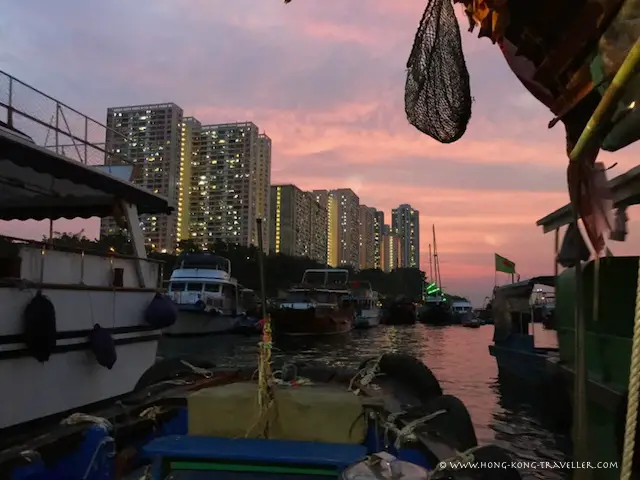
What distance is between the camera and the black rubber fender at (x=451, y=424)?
528cm

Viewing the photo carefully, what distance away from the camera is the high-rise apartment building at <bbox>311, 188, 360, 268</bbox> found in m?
146

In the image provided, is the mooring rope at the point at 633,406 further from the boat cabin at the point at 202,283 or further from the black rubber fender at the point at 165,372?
the boat cabin at the point at 202,283

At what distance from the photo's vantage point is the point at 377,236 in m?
190

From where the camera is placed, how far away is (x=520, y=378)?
1794cm

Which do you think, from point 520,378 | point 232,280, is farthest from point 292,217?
point 520,378

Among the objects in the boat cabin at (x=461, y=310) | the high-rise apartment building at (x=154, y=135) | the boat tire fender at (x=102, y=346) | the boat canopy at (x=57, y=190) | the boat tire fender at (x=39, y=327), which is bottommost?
the boat cabin at (x=461, y=310)

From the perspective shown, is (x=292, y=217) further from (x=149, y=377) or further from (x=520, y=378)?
(x=149, y=377)

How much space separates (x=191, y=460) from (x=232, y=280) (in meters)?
36.8

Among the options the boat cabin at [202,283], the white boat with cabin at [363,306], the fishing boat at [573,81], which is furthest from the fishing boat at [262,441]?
the white boat with cabin at [363,306]

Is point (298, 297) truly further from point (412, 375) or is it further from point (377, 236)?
point (377, 236)

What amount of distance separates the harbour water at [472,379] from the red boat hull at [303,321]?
1109 millimetres

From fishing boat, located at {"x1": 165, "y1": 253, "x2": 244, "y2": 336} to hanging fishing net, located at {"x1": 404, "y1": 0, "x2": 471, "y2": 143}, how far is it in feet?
104
